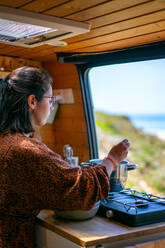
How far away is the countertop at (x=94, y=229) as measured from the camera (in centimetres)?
156

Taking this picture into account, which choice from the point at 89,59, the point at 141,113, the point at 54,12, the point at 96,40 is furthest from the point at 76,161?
the point at 141,113

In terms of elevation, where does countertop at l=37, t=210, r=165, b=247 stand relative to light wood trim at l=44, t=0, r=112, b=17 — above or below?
below

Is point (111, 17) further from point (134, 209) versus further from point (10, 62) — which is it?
point (10, 62)

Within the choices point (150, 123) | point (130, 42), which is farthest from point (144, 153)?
point (130, 42)

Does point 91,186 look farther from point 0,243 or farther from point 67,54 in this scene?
point 67,54

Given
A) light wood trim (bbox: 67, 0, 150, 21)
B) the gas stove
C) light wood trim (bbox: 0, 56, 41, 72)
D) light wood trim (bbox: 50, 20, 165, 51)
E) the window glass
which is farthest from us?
the window glass

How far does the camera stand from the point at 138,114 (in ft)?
57.3

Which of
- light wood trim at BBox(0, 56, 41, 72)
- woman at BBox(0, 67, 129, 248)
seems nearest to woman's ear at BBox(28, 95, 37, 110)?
woman at BBox(0, 67, 129, 248)

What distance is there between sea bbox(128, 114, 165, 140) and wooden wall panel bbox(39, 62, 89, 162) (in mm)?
13162

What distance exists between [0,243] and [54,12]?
1145mm

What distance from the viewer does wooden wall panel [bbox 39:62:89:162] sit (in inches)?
122

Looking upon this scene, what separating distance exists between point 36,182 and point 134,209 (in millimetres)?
563

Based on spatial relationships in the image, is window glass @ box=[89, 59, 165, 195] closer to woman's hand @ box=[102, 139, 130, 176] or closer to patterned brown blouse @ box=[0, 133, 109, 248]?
woman's hand @ box=[102, 139, 130, 176]

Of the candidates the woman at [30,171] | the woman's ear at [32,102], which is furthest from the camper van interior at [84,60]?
the woman's ear at [32,102]
